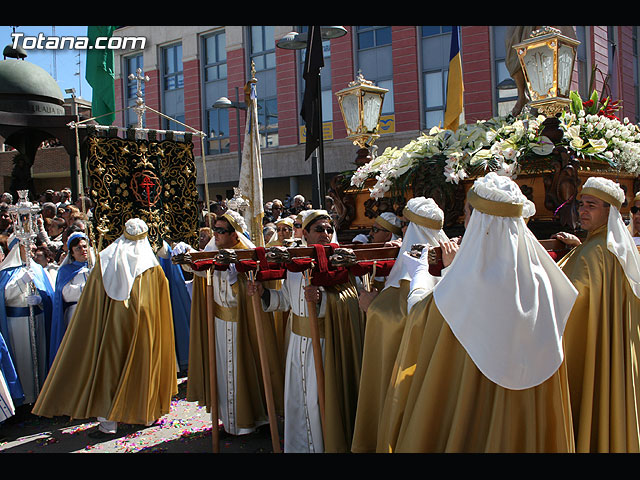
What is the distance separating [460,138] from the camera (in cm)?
541

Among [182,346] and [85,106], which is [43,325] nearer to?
[182,346]

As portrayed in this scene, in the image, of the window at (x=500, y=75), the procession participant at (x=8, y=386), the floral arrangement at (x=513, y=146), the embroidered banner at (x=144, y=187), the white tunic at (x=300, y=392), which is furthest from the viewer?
the window at (x=500, y=75)

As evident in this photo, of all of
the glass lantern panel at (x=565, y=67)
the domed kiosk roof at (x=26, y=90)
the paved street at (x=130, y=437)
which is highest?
the domed kiosk roof at (x=26, y=90)

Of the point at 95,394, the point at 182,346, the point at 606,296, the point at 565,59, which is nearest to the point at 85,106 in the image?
the point at 182,346

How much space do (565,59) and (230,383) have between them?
12.2ft

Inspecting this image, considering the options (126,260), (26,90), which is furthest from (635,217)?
(26,90)

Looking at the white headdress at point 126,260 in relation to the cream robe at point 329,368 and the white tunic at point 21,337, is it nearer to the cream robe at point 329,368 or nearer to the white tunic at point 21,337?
the white tunic at point 21,337

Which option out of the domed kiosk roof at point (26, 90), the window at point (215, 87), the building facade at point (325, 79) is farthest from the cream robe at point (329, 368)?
the window at point (215, 87)

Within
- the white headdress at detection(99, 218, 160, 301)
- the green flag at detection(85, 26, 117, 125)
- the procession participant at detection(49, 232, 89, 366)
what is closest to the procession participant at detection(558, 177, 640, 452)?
the white headdress at detection(99, 218, 160, 301)

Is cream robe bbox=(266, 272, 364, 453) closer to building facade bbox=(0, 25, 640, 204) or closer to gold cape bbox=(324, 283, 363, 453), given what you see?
gold cape bbox=(324, 283, 363, 453)

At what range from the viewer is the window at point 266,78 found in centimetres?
2089

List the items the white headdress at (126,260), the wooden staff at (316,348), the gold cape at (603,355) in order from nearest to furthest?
1. the gold cape at (603,355)
2. the wooden staff at (316,348)
3. the white headdress at (126,260)

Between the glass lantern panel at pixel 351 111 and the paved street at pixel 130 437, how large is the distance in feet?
10.7

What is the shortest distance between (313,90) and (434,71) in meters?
12.1
